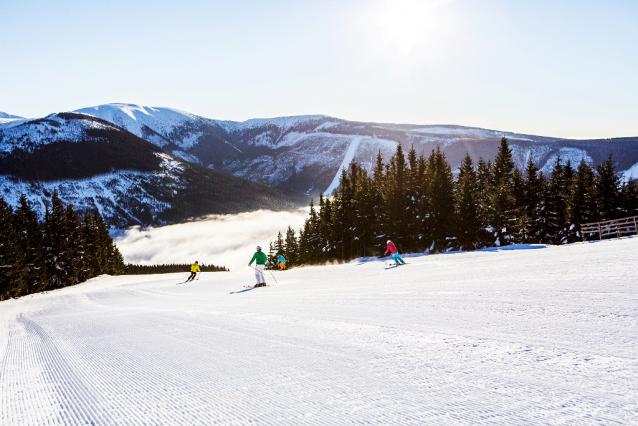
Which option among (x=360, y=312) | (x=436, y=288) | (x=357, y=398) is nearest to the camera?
(x=357, y=398)

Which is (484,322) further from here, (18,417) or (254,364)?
(18,417)

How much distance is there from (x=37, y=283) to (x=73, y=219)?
39.4 feet

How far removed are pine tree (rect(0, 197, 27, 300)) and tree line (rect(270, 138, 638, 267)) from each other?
37.1m

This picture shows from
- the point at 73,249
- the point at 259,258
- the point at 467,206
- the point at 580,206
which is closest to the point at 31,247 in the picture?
the point at 73,249

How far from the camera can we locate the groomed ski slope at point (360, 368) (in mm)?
3068

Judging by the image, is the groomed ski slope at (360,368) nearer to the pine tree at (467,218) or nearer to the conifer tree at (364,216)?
the pine tree at (467,218)

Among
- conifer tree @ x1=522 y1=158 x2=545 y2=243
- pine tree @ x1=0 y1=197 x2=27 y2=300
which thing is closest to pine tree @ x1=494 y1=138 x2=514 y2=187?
conifer tree @ x1=522 y1=158 x2=545 y2=243

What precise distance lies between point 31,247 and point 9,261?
7873 millimetres

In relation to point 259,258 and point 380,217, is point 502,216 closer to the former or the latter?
point 380,217

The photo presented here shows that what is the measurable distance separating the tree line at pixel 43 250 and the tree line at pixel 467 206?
35.1 m

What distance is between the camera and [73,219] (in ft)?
165

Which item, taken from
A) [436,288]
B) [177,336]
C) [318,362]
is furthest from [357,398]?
[436,288]

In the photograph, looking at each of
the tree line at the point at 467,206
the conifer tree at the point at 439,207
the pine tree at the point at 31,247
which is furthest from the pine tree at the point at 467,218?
the pine tree at the point at 31,247

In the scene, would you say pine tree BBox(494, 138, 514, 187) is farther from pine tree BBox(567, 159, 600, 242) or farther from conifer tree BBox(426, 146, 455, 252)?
conifer tree BBox(426, 146, 455, 252)
